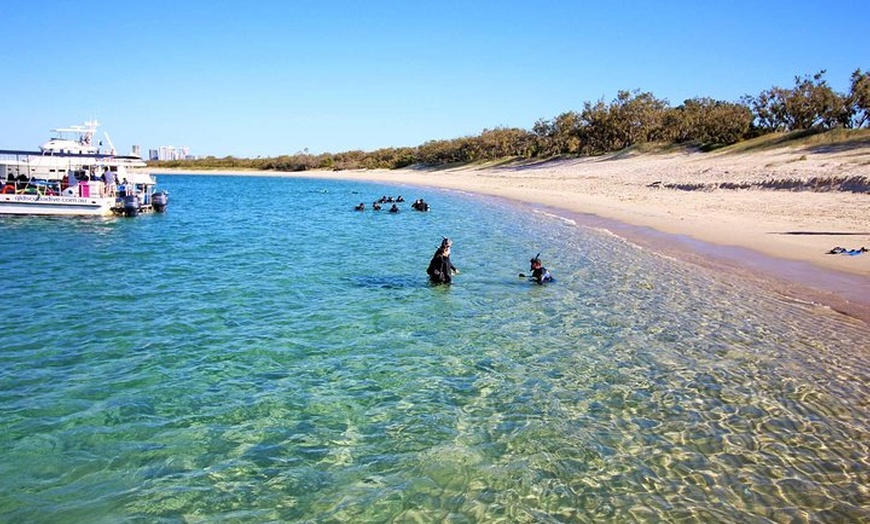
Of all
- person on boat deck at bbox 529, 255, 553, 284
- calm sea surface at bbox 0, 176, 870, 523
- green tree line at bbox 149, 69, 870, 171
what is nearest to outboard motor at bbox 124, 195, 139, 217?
calm sea surface at bbox 0, 176, 870, 523

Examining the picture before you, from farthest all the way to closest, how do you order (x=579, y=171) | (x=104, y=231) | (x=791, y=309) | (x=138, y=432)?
(x=579, y=171) < (x=104, y=231) < (x=791, y=309) < (x=138, y=432)

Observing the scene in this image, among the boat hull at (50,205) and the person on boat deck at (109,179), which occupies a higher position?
the person on boat deck at (109,179)

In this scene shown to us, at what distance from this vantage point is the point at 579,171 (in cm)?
6581

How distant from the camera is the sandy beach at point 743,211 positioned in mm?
15961

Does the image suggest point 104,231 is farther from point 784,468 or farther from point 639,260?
point 784,468

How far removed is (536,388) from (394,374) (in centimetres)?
211

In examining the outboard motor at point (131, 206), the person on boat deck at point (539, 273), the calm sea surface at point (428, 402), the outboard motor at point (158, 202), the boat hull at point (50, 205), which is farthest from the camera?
the outboard motor at point (158, 202)

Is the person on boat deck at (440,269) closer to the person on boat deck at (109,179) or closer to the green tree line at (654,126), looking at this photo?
the person on boat deck at (109,179)

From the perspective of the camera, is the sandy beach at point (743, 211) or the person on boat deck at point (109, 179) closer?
the sandy beach at point (743, 211)

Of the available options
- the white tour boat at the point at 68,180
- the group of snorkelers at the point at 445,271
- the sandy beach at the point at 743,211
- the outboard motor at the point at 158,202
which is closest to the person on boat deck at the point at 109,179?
the white tour boat at the point at 68,180

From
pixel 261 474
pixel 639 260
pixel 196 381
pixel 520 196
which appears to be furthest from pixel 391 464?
pixel 520 196

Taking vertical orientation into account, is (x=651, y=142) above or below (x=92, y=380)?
above

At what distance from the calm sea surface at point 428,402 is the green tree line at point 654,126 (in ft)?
153

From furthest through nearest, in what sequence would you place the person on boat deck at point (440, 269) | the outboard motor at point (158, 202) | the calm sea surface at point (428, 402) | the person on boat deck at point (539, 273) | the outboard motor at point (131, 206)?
1. the outboard motor at point (158, 202)
2. the outboard motor at point (131, 206)
3. the person on boat deck at point (539, 273)
4. the person on boat deck at point (440, 269)
5. the calm sea surface at point (428, 402)
